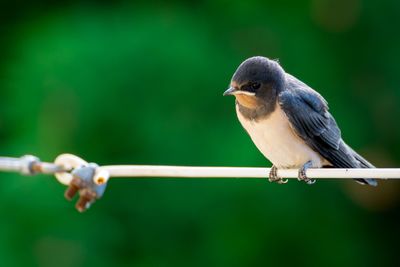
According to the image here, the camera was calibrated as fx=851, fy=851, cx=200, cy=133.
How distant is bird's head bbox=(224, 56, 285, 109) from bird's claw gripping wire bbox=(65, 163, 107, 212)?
4.47 ft

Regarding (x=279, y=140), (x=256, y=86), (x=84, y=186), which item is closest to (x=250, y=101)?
(x=256, y=86)

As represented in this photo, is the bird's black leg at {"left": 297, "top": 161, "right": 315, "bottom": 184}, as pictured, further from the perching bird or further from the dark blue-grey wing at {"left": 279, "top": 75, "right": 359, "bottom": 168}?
the dark blue-grey wing at {"left": 279, "top": 75, "right": 359, "bottom": 168}

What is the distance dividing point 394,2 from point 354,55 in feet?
1.27

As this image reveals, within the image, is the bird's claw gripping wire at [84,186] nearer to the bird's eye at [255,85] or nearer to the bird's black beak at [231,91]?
the bird's black beak at [231,91]

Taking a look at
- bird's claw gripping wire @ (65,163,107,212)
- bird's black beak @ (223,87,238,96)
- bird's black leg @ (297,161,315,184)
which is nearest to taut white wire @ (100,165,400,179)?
bird's claw gripping wire @ (65,163,107,212)

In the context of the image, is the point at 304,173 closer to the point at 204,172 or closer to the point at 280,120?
the point at 280,120

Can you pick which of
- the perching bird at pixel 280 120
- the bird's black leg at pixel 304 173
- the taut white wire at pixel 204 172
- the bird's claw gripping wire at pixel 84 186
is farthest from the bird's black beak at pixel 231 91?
the bird's claw gripping wire at pixel 84 186

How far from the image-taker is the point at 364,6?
5066mm

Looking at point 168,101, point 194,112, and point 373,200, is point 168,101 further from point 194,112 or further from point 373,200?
point 373,200

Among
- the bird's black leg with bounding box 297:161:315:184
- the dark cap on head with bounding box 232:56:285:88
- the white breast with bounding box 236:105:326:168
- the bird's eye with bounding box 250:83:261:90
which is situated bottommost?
the bird's black leg with bounding box 297:161:315:184

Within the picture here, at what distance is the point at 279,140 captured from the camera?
373 centimetres

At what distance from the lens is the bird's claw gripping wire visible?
2424 millimetres

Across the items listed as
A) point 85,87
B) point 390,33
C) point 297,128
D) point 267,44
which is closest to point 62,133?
point 85,87

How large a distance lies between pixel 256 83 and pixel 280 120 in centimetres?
19
